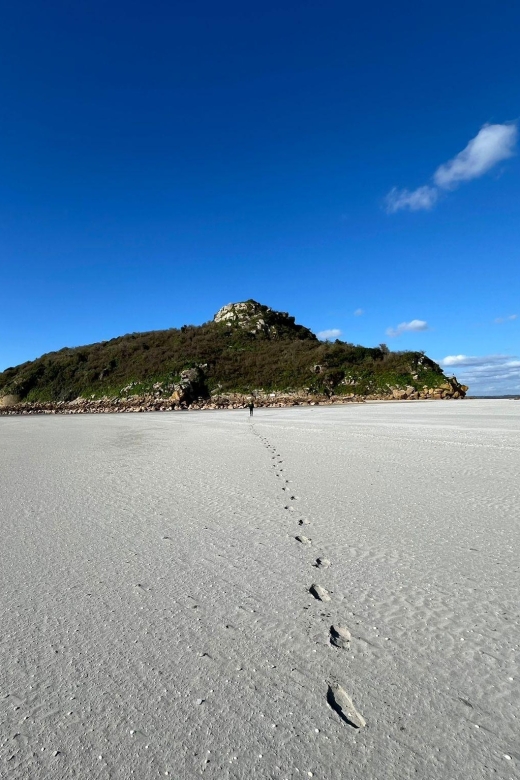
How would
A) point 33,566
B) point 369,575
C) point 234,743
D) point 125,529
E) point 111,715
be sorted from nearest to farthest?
point 234,743, point 111,715, point 369,575, point 33,566, point 125,529

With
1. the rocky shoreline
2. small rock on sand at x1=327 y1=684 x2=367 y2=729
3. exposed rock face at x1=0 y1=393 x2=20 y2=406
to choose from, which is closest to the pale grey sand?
small rock on sand at x1=327 y1=684 x2=367 y2=729

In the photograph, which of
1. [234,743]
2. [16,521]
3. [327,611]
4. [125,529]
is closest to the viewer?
[234,743]

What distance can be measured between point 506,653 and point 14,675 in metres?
2.37

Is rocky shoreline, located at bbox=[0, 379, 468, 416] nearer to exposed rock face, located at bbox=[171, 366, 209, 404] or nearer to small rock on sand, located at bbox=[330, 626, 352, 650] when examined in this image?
exposed rock face, located at bbox=[171, 366, 209, 404]

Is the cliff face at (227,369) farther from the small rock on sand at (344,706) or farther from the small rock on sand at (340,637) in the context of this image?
the small rock on sand at (344,706)

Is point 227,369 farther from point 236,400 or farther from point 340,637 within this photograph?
point 340,637

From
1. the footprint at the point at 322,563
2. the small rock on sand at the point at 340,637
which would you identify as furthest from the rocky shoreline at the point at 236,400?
the small rock on sand at the point at 340,637

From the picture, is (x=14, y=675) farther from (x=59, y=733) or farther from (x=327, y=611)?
(x=327, y=611)

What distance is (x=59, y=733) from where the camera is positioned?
5.48 feet

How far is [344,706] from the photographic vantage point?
5.92 feet

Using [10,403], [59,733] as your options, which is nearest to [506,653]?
[59,733]

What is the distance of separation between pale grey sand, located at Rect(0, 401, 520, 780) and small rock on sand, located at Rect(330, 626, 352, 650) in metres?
0.04

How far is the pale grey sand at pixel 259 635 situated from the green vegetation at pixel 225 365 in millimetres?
37564

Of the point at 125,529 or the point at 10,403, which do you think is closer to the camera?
the point at 125,529
